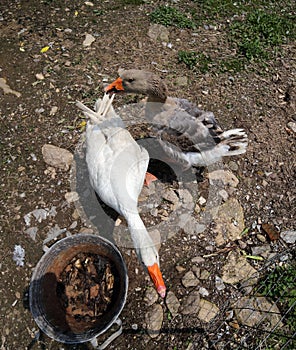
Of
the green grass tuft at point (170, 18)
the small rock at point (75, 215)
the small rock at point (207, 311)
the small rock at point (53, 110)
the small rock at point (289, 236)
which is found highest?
the green grass tuft at point (170, 18)

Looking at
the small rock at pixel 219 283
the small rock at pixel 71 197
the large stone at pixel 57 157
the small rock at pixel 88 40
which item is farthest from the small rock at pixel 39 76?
the small rock at pixel 219 283

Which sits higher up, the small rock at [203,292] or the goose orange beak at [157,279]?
the goose orange beak at [157,279]

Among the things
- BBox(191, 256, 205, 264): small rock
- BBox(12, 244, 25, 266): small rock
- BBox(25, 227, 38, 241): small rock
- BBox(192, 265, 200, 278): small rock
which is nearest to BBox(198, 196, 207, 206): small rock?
BBox(191, 256, 205, 264): small rock

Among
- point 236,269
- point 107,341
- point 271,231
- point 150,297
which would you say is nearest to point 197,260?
point 236,269

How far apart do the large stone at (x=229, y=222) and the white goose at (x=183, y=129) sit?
55 centimetres

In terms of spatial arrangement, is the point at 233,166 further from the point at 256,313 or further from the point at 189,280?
the point at 256,313

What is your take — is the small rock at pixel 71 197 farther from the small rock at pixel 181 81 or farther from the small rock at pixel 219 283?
the small rock at pixel 181 81

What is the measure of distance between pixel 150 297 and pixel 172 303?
0.73 feet

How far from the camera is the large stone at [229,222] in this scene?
13.0 ft

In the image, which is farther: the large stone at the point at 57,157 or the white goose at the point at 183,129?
the large stone at the point at 57,157

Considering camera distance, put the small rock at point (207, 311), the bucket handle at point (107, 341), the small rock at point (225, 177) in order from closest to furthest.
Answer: the bucket handle at point (107, 341) → the small rock at point (207, 311) → the small rock at point (225, 177)

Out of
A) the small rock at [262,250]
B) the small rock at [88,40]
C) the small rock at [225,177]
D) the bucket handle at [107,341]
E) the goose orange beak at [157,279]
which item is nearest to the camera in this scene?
the goose orange beak at [157,279]

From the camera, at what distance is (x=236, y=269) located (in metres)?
3.77

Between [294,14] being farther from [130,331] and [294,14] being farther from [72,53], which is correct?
[130,331]
